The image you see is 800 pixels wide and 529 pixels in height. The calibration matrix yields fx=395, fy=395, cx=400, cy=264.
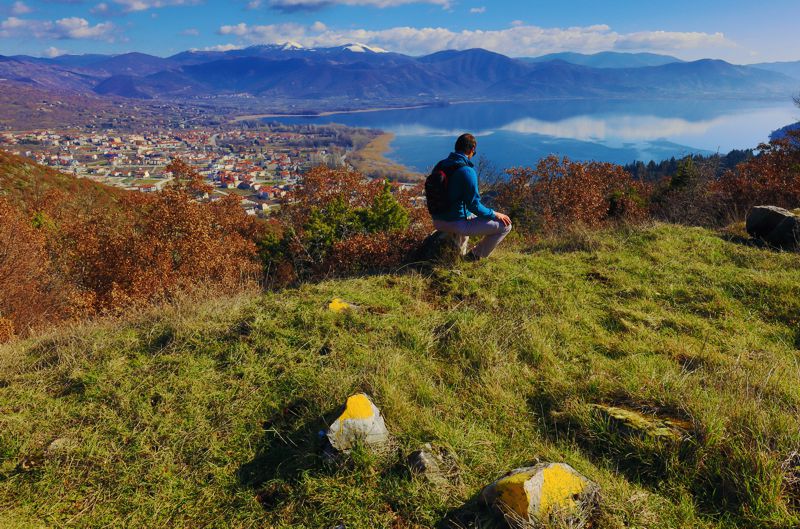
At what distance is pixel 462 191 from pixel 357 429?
453 centimetres

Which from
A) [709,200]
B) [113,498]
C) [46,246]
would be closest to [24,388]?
[113,498]

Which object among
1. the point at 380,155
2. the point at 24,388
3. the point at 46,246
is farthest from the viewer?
the point at 380,155

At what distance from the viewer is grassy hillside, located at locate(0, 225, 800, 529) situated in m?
2.77

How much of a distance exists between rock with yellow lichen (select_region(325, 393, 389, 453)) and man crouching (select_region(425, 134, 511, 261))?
4251 mm

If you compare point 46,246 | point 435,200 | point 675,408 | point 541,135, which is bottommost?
point 46,246

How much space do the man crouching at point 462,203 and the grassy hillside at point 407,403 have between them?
1.31m

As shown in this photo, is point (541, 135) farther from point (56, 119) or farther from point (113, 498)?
point (56, 119)

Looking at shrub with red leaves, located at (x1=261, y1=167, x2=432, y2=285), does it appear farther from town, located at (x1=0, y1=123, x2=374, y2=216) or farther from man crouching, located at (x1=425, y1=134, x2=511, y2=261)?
town, located at (x1=0, y1=123, x2=374, y2=216)

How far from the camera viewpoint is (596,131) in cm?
16188

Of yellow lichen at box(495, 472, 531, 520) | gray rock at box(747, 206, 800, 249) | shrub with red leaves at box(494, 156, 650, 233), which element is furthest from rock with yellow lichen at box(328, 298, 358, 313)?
shrub with red leaves at box(494, 156, 650, 233)

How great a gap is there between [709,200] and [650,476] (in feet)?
60.0

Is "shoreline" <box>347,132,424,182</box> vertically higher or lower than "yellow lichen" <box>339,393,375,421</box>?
higher

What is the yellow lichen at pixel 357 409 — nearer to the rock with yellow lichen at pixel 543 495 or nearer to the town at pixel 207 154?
the rock with yellow lichen at pixel 543 495

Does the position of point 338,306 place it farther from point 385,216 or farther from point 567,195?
point 567,195
